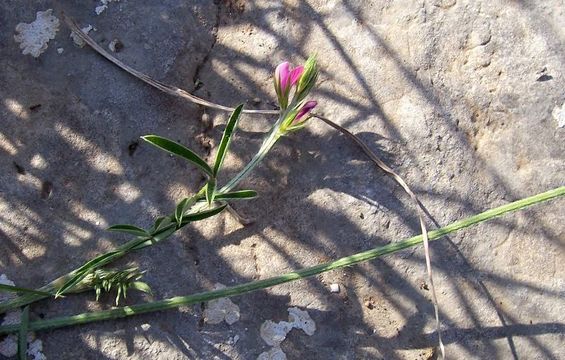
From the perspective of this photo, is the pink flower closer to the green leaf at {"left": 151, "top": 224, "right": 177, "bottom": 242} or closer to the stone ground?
the stone ground

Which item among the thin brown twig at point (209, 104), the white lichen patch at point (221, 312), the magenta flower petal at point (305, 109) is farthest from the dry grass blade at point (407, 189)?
the white lichen patch at point (221, 312)

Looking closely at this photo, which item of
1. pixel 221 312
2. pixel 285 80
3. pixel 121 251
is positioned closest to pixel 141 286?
pixel 121 251

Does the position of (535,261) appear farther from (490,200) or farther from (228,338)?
(228,338)

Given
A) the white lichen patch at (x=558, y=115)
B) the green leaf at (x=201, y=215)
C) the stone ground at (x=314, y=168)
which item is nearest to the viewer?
the green leaf at (x=201, y=215)

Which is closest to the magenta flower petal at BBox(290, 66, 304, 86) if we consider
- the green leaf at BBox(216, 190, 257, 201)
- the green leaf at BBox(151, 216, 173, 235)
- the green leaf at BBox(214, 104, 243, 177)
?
the green leaf at BBox(214, 104, 243, 177)

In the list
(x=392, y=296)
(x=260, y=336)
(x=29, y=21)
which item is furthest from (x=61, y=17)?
(x=392, y=296)

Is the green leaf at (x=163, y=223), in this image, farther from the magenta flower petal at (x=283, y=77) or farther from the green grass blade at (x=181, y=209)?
the magenta flower petal at (x=283, y=77)
